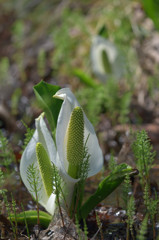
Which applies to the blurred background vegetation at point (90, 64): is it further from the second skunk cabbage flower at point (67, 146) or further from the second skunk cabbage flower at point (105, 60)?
the second skunk cabbage flower at point (67, 146)

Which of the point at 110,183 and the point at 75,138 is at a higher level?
the point at 75,138

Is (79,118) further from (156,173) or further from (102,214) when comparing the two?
(156,173)

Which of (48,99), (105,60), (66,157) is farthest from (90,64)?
(66,157)

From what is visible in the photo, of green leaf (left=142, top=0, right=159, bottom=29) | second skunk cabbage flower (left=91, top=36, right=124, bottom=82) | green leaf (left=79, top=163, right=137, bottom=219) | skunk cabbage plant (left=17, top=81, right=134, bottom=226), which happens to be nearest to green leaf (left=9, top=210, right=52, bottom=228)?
skunk cabbage plant (left=17, top=81, right=134, bottom=226)

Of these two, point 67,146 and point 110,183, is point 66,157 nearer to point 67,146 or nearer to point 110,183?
point 67,146

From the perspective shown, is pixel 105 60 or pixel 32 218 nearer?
pixel 32 218

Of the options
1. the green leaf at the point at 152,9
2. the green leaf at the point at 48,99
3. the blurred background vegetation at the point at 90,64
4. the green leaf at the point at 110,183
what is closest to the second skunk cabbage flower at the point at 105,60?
the blurred background vegetation at the point at 90,64

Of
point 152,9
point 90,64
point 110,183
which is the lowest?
point 90,64

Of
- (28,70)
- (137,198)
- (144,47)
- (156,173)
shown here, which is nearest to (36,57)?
(28,70)
